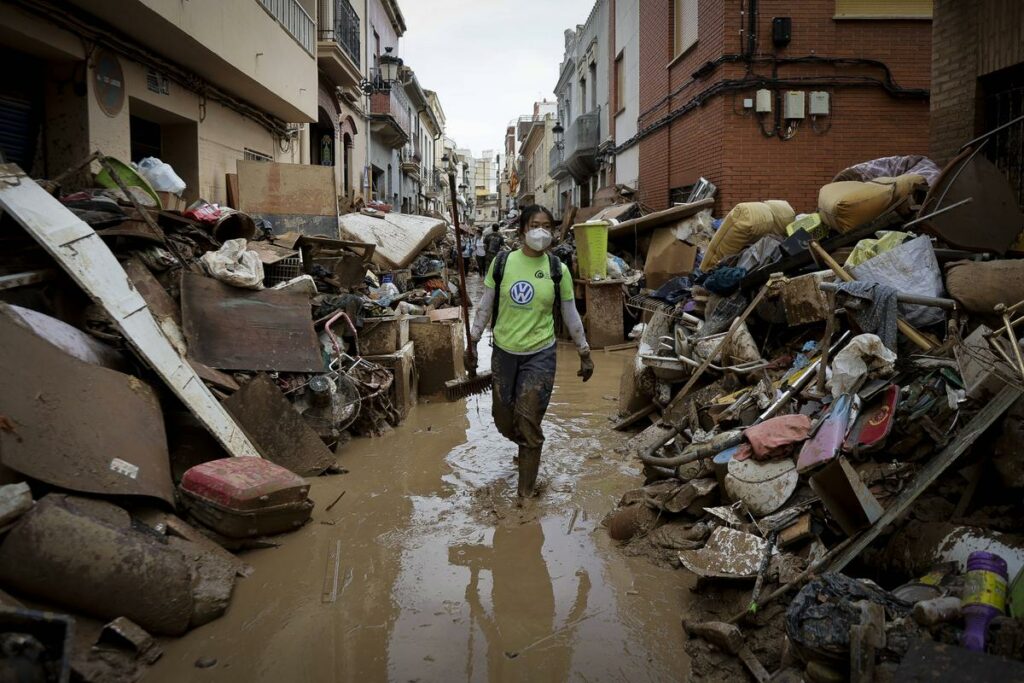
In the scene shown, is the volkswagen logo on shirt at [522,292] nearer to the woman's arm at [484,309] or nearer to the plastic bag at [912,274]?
the woman's arm at [484,309]

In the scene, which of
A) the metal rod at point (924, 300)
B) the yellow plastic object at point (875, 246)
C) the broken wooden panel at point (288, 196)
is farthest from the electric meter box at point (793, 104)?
the metal rod at point (924, 300)

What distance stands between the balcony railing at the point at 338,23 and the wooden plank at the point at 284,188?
22.0 ft

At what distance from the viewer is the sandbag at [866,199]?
6.72 m

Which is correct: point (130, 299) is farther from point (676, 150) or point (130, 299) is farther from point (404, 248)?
point (676, 150)

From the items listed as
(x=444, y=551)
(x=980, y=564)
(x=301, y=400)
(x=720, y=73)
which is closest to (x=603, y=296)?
(x=720, y=73)

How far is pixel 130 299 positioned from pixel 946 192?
20.0ft

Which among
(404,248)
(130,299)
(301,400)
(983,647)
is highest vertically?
(404,248)

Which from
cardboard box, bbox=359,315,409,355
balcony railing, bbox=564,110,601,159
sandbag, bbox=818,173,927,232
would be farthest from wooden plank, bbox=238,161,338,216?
balcony railing, bbox=564,110,601,159

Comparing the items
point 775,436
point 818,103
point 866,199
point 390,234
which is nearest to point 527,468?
point 775,436

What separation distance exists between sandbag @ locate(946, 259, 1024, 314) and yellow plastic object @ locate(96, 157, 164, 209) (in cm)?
666

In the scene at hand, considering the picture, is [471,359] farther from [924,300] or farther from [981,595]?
[981,595]

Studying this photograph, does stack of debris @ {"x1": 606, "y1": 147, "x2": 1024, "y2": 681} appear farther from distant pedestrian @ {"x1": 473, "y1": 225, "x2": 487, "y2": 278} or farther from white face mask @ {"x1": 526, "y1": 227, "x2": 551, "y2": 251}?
distant pedestrian @ {"x1": 473, "y1": 225, "x2": 487, "y2": 278}

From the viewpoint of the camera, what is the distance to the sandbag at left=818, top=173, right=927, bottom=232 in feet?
22.0

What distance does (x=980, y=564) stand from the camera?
267 centimetres
